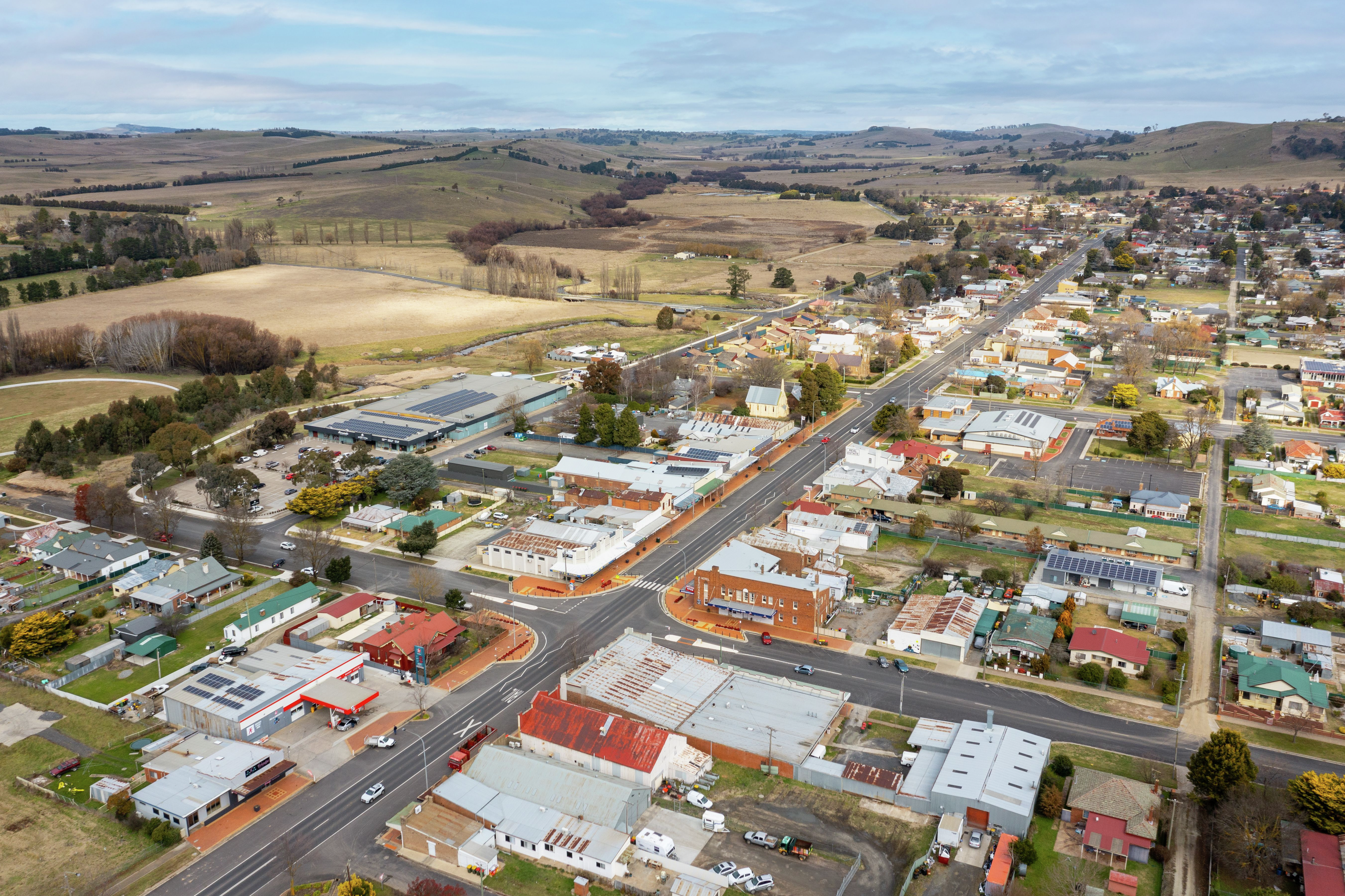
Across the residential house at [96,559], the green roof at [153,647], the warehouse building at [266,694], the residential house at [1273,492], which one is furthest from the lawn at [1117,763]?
the residential house at [96,559]

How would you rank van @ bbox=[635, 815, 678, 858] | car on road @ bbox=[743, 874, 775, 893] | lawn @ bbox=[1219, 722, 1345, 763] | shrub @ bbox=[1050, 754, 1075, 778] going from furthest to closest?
1. lawn @ bbox=[1219, 722, 1345, 763]
2. shrub @ bbox=[1050, 754, 1075, 778]
3. van @ bbox=[635, 815, 678, 858]
4. car on road @ bbox=[743, 874, 775, 893]

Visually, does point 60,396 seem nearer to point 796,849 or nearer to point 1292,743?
point 796,849

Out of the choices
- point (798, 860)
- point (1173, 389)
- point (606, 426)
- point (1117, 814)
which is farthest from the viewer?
point (1173, 389)

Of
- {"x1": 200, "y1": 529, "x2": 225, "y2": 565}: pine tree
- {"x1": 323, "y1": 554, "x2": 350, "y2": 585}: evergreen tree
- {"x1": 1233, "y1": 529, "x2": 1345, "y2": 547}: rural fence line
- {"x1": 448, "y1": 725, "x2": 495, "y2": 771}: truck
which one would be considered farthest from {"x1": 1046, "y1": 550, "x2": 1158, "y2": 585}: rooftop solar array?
{"x1": 200, "y1": 529, "x2": 225, "y2": 565}: pine tree

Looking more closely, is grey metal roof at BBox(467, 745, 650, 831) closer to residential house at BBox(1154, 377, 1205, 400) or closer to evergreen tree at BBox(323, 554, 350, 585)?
evergreen tree at BBox(323, 554, 350, 585)

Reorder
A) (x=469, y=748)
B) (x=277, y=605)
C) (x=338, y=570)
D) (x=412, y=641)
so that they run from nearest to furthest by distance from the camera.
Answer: (x=469, y=748)
(x=412, y=641)
(x=277, y=605)
(x=338, y=570)

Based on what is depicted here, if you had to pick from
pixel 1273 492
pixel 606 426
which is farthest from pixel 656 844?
pixel 1273 492
